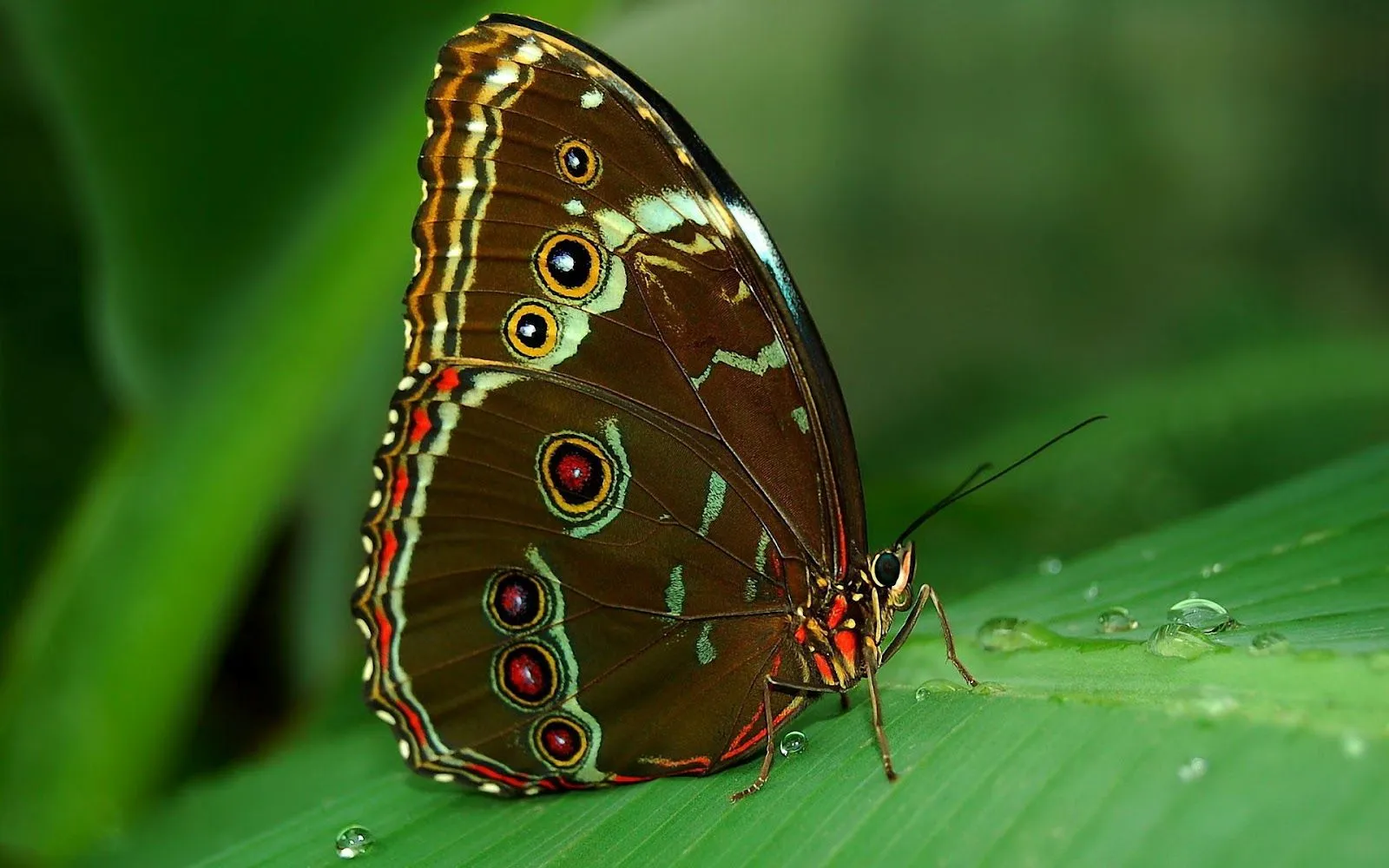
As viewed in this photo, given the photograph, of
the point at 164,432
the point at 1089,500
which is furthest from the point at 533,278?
the point at 1089,500

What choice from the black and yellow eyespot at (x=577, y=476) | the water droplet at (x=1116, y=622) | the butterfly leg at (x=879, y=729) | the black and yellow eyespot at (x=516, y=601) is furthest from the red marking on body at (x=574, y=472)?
the water droplet at (x=1116, y=622)

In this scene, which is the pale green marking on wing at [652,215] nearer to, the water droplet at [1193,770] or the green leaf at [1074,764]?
the green leaf at [1074,764]

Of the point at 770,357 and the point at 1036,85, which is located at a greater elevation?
the point at 1036,85

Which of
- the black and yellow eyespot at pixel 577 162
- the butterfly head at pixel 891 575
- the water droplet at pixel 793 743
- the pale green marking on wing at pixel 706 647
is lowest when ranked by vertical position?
the water droplet at pixel 793 743

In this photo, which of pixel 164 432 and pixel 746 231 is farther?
pixel 164 432

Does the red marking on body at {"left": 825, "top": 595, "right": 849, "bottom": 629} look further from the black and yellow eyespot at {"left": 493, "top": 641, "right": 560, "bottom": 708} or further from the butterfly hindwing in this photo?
the black and yellow eyespot at {"left": 493, "top": 641, "right": 560, "bottom": 708}

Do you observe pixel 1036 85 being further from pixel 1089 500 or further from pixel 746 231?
pixel 746 231
